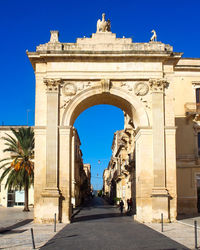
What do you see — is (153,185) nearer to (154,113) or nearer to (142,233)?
(154,113)

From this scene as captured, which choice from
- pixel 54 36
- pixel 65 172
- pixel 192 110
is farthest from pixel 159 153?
pixel 54 36

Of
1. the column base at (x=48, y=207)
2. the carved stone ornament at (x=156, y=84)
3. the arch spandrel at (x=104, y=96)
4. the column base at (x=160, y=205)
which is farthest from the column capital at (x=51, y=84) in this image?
the column base at (x=160, y=205)

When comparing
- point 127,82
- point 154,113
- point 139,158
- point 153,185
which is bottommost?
point 153,185

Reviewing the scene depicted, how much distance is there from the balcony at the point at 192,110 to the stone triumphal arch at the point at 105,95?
294 inches

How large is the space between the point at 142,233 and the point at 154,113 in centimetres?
948

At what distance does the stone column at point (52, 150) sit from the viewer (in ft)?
77.4

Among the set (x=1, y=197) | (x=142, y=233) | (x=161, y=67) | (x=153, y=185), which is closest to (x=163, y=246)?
(x=142, y=233)

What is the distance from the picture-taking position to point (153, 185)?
2419cm

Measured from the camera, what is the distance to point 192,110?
1273 inches

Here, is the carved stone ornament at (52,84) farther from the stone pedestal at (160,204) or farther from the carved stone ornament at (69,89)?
the stone pedestal at (160,204)

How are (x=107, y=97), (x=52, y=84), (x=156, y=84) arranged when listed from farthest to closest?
(x=107, y=97)
(x=156, y=84)
(x=52, y=84)

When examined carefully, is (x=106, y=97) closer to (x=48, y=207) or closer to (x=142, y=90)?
(x=142, y=90)

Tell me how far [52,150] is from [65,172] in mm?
1605

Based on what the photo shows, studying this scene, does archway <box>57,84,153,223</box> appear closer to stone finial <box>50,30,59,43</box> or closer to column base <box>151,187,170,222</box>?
column base <box>151,187,170,222</box>
